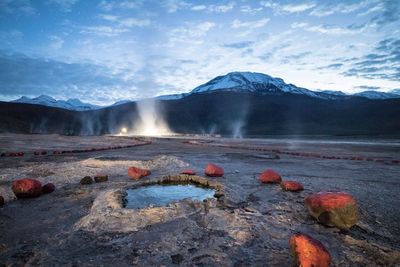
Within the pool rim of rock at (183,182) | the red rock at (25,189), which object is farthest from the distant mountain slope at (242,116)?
the red rock at (25,189)

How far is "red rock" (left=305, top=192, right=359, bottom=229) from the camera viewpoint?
5.85 m

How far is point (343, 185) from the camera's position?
9859 millimetres

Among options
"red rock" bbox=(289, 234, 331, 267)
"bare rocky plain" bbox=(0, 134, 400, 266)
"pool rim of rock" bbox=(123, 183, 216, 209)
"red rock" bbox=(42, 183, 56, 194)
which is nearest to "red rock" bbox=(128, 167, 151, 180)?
"pool rim of rock" bbox=(123, 183, 216, 209)

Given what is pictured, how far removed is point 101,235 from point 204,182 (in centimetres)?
484

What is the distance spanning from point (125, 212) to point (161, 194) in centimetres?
214

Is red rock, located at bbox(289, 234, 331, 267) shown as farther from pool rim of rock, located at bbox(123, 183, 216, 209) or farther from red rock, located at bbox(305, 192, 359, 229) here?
pool rim of rock, located at bbox(123, 183, 216, 209)

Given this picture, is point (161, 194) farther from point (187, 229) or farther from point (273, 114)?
point (273, 114)

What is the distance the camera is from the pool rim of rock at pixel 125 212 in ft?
19.5

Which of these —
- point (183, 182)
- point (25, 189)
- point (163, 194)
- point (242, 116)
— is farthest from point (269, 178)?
point (242, 116)

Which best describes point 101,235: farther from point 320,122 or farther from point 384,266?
point 320,122

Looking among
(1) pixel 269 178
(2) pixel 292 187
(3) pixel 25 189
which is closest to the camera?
(3) pixel 25 189

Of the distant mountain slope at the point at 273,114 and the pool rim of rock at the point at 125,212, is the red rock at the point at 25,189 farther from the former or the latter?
the distant mountain slope at the point at 273,114

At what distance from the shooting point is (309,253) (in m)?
4.24

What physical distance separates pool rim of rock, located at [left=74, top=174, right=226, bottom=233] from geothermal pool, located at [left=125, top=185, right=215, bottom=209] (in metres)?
0.25
